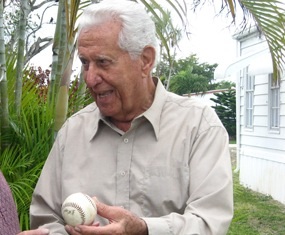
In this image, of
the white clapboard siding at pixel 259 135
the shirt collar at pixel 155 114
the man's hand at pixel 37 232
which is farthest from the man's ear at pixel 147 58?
the white clapboard siding at pixel 259 135

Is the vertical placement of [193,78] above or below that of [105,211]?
above

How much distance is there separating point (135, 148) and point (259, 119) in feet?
35.0

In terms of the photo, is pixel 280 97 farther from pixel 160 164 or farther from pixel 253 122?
pixel 160 164

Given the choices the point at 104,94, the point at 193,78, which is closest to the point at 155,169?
the point at 104,94

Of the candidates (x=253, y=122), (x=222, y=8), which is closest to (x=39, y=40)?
(x=253, y=122)

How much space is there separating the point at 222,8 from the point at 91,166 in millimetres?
2166

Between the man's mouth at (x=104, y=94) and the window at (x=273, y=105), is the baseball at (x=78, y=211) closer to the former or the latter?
the man's mouth at (x=104, y=94)

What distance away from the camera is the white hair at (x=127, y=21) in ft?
8.11


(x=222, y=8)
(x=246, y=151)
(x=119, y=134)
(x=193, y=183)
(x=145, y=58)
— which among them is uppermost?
(x=222, y=8)

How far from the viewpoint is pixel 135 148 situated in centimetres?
257

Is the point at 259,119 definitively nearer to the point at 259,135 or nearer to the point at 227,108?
the point at 259,135

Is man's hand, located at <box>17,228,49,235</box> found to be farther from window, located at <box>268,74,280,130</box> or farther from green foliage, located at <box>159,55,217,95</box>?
green foliage, located at <box>159,55,217,95</box>

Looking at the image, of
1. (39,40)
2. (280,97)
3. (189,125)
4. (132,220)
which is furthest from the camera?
(39,40)

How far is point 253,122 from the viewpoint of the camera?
13.4 metres
